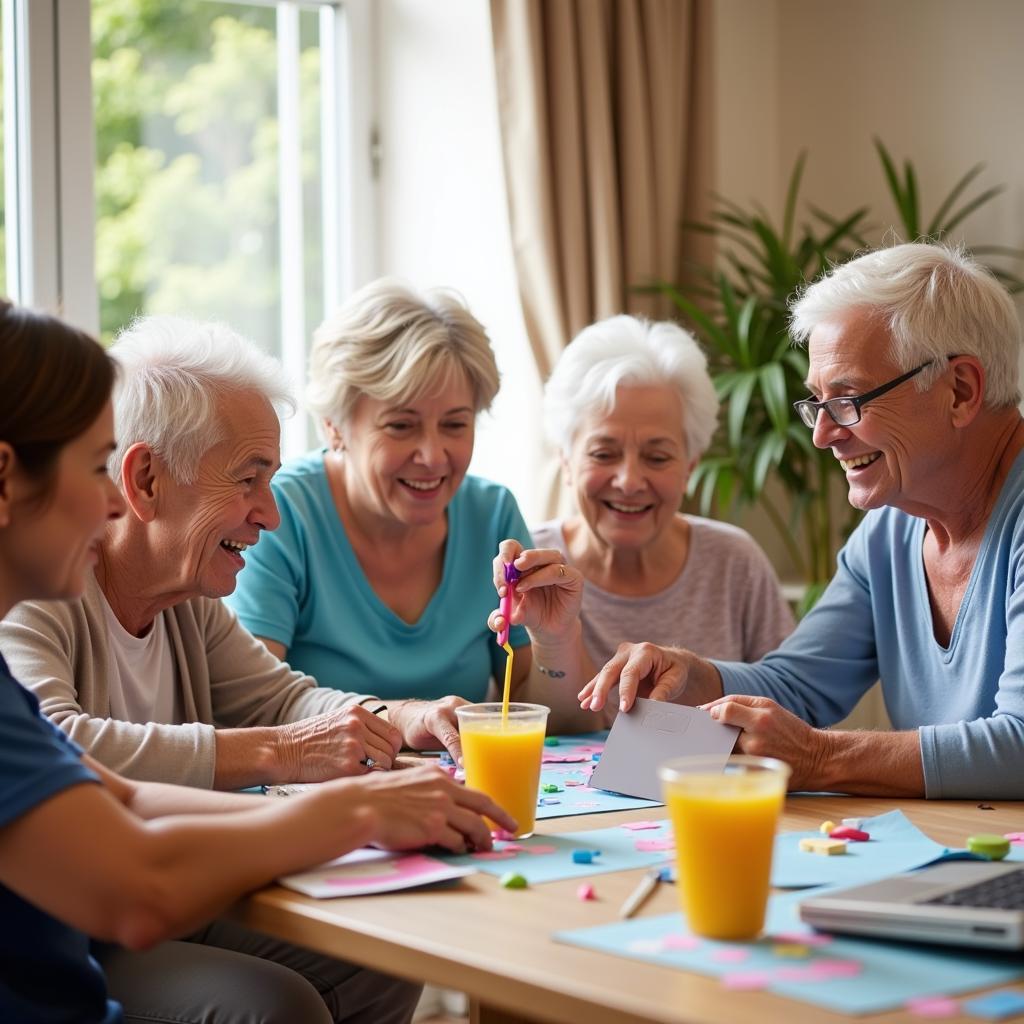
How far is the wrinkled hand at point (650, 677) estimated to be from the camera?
1.98 meters

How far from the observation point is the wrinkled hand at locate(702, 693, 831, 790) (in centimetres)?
183

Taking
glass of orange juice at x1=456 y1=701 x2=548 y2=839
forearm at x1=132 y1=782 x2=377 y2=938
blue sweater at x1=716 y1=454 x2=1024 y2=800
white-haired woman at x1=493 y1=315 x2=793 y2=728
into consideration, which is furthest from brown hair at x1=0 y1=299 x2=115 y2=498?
white-haired woman at x1=493 y1=315 x2=793 y2=728

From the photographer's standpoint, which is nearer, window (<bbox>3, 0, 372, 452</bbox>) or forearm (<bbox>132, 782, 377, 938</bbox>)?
forearm (<bbox>132, 782, 377, 938</bbox>)

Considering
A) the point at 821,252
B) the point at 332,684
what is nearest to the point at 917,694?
the point at 332,684

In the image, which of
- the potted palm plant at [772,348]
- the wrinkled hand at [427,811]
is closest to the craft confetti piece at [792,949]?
the wrinkled hand at [427,811]

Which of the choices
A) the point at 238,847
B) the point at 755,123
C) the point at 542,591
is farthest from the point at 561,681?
the point at 755,123

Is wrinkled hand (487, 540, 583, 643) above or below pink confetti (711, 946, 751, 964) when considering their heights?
above

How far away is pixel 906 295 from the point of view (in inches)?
84.1

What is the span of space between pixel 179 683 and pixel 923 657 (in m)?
1.13

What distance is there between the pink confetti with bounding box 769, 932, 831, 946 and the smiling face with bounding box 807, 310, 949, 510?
103cm

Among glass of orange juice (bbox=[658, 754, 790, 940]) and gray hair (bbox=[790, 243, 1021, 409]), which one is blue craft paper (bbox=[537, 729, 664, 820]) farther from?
gray hair (bbox=[790, 243, 1021, 409])

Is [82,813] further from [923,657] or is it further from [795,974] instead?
[923,657]

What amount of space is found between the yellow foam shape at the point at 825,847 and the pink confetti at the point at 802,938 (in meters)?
0.30

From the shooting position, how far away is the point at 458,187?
13.4 feet
